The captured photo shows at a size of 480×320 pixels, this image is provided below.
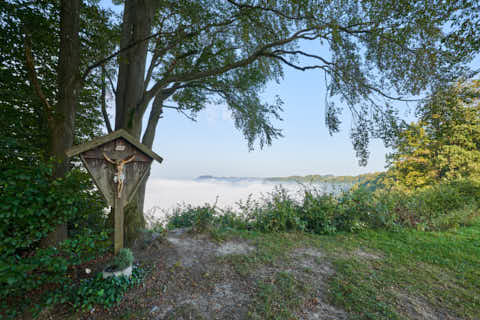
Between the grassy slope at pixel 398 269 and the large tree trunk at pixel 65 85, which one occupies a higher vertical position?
the large tree trunk at pixel 65 85

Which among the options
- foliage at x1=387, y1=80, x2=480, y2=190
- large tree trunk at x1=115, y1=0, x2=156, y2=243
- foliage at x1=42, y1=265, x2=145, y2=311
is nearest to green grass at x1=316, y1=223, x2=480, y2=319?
foliage at x1=42, y1=265, x2=145, y2=311

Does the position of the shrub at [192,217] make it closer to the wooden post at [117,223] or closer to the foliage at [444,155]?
the wooden post at [117,223]

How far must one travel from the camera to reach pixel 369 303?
2.47 meters

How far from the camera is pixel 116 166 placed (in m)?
2.71

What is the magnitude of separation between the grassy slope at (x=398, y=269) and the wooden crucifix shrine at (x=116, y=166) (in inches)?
87.7

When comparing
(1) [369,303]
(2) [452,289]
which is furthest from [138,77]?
(2) [452,289]

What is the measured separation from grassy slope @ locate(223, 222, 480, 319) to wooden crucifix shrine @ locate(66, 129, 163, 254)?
2.23 m

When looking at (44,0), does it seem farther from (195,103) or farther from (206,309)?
(206,309)

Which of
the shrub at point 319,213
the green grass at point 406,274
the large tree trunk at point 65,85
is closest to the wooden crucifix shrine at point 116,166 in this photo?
the large tree trunk at point 65,85

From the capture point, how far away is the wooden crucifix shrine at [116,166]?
2607 millimetres

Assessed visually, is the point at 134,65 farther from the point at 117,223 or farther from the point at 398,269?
the point at 398,269

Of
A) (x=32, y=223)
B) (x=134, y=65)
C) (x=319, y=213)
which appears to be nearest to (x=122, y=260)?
(x=32, y=223)

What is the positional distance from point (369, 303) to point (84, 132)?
706 cm

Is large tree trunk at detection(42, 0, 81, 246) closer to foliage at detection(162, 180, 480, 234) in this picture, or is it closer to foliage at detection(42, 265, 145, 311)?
foliage at detection(42, 265, 145, 311)
